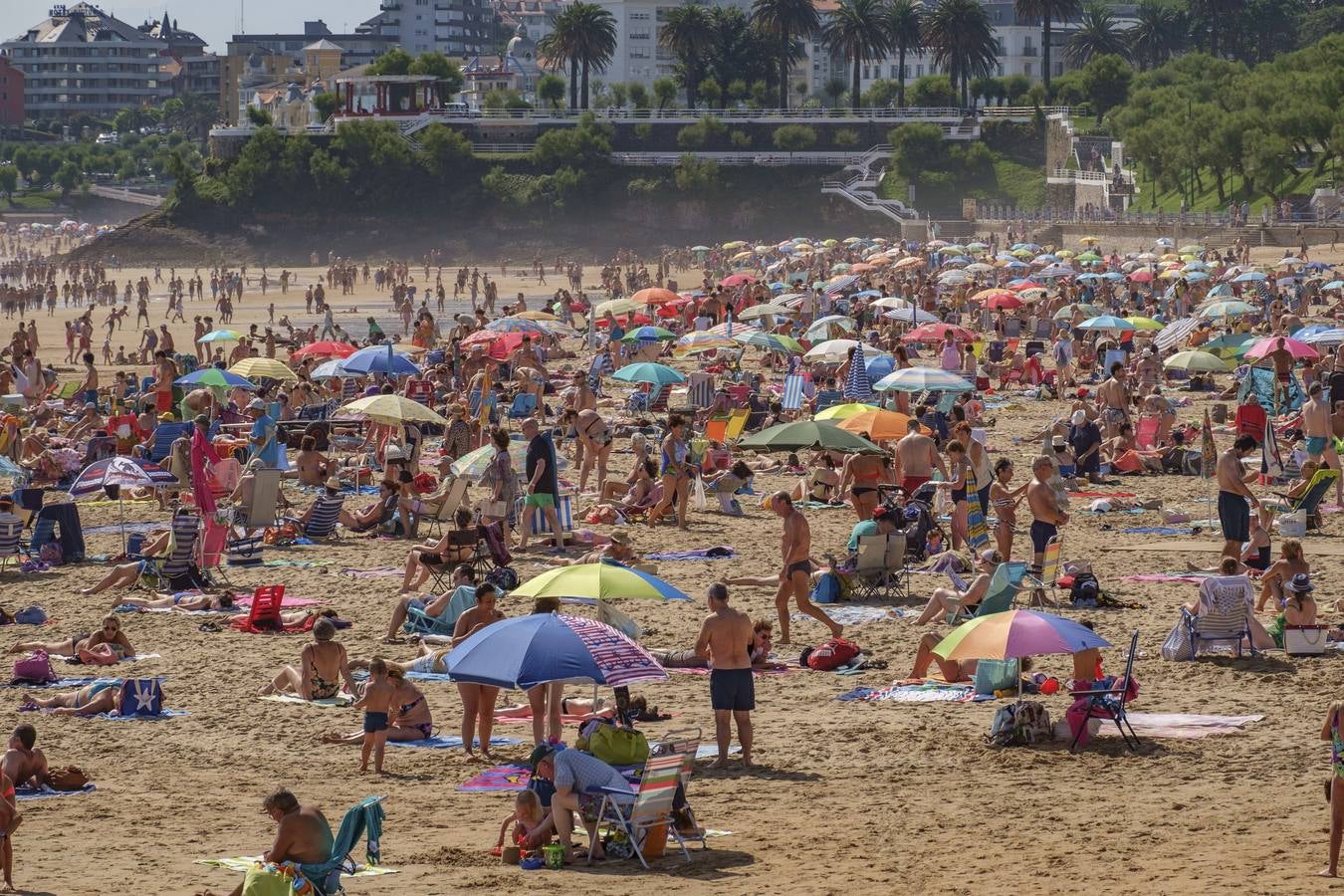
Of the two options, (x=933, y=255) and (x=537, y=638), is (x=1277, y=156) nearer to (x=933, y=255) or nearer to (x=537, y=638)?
(x=933, y=255)

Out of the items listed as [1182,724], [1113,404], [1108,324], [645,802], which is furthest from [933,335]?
[645,802]

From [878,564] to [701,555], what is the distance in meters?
2.36

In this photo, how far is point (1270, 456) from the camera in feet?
55.0

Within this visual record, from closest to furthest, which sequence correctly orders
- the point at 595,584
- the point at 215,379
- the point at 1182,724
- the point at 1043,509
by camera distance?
the point at 1182,724
the point at 595,584
the point at 1043,509
the point at 215,379

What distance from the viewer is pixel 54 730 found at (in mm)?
10172

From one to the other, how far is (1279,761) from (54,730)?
20.4 feet

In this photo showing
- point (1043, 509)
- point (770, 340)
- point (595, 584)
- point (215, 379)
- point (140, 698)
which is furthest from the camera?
point (770, 340)

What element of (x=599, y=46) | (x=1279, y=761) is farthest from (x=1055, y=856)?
(x=599, y=46)

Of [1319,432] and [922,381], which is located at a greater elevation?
[922,381]

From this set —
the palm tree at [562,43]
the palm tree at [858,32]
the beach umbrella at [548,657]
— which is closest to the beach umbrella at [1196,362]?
the beach umbrella at [548,657]

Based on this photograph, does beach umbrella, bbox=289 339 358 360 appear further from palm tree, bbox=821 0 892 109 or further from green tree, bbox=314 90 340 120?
palm tree, bbox=821 0 892 109

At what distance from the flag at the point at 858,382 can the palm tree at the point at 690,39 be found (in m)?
67.2

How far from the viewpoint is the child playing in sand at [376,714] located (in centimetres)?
929

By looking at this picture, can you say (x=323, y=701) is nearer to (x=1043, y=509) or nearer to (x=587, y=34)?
(x=1043, y=509)
